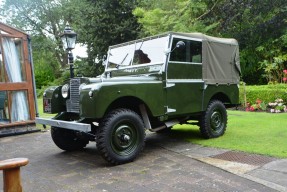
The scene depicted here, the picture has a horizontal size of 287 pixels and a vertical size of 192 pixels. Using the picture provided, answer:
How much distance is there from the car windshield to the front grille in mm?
1326

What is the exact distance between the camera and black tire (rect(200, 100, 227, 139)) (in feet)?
19.0

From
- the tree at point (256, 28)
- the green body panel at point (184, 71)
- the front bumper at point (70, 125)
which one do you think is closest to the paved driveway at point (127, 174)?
the front bumper at point (70, 125)

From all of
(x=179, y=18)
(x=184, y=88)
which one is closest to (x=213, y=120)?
(x=184, y=88)

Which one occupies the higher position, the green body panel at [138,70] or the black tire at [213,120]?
the green body panel at [138,70]

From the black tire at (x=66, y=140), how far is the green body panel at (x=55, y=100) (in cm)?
36

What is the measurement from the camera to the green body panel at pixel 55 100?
4978 mm

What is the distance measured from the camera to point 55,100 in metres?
5.00

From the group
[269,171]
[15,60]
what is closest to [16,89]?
[15,60]

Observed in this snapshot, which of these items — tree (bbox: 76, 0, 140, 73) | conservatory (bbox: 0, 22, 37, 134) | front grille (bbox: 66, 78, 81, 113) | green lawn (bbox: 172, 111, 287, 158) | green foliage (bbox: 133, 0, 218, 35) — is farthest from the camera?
tree (bbox: 76, 0, 140, 73)

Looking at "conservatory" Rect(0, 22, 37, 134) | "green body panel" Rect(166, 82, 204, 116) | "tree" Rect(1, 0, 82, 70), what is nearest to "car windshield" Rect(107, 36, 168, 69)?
"green body panel" Rect(166, 82, 204, 116)

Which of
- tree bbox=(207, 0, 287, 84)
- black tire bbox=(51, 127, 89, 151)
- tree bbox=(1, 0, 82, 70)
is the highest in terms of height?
tree bbox=(1, 0, 82, 70)

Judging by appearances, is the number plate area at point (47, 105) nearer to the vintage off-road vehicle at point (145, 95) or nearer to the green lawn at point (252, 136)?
the vintage off-road vehicle at point (145, 95)

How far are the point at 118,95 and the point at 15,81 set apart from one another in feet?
15.3

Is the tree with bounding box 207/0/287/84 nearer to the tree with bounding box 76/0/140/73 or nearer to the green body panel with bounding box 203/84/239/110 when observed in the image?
the tree with bounding box 76/0/140/73
